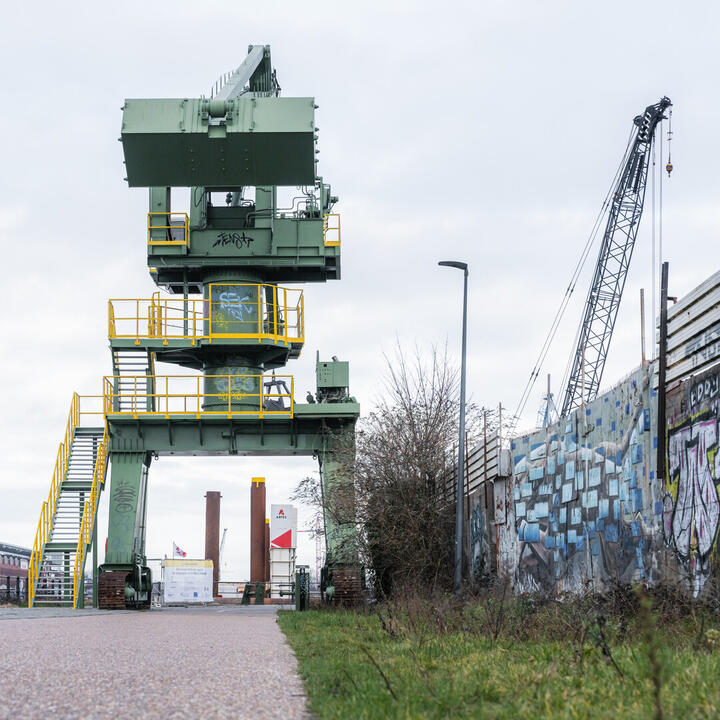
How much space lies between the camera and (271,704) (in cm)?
717

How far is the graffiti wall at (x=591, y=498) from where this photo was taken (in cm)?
1634

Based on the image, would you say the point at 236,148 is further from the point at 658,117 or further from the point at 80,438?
the point at 658,117

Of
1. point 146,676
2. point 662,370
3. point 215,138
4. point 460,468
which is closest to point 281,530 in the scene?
point 215,138

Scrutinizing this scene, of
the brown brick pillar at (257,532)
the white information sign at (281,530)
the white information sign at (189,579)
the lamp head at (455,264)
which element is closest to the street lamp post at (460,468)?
the lamp head at (455,264)

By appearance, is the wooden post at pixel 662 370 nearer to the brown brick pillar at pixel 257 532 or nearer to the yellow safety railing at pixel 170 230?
the yellow safety railing at pixel 170 230

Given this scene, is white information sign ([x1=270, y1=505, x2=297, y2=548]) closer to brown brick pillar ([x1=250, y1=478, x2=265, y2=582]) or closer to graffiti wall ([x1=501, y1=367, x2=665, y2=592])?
brown brick pillar ([x1=250, y1=478, x2=265, y2=582])

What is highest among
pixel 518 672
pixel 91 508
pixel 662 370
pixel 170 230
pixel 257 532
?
pixel 170 230

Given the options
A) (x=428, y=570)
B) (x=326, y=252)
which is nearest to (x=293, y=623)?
(x=428, y=570)

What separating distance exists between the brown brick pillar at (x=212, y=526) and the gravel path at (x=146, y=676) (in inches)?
1382

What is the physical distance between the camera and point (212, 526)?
52188 mm

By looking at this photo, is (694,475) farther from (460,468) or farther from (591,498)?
(460,468)

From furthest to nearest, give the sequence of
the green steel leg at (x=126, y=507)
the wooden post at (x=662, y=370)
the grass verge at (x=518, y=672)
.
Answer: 1. the green steel leg at (x=126, y=507)
2. the wooden post at (x=662, y=370)
3. the grass verge at (x=518, y=672)

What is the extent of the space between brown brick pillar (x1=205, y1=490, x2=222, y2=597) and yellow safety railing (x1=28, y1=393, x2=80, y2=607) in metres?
20.0

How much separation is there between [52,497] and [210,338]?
672 cm
